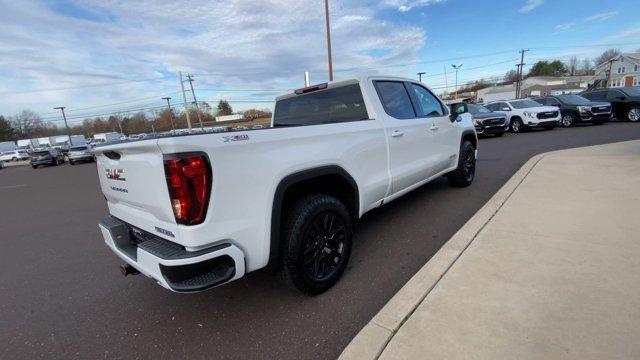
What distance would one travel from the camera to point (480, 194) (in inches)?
218

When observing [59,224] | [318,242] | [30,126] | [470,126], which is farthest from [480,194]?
[30,126]

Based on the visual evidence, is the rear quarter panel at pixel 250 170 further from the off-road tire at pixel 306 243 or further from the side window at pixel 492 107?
the side window at pixel 492 107

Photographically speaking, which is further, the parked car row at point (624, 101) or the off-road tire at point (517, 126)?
the off-road tire at point (517, 126)

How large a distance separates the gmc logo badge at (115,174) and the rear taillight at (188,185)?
74cm

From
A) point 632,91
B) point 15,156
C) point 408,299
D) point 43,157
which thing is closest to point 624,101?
point 632,91

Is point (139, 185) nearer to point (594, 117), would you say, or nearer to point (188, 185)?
point (188, 185)

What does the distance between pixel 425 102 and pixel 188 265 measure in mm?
3974

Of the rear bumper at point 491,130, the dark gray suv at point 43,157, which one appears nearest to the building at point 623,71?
the rear bumper at point 491,130

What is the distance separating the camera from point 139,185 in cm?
239

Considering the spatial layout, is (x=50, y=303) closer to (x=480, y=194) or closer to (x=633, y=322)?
(x=633, y=322)

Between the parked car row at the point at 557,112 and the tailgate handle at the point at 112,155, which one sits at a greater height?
the tailgate handle at the point at 112,155

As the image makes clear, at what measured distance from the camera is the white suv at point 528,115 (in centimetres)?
1534

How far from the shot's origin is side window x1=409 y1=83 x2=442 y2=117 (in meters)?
4.61

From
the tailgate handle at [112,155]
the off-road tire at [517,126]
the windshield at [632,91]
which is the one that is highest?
the tailgate handle at [112,155]
